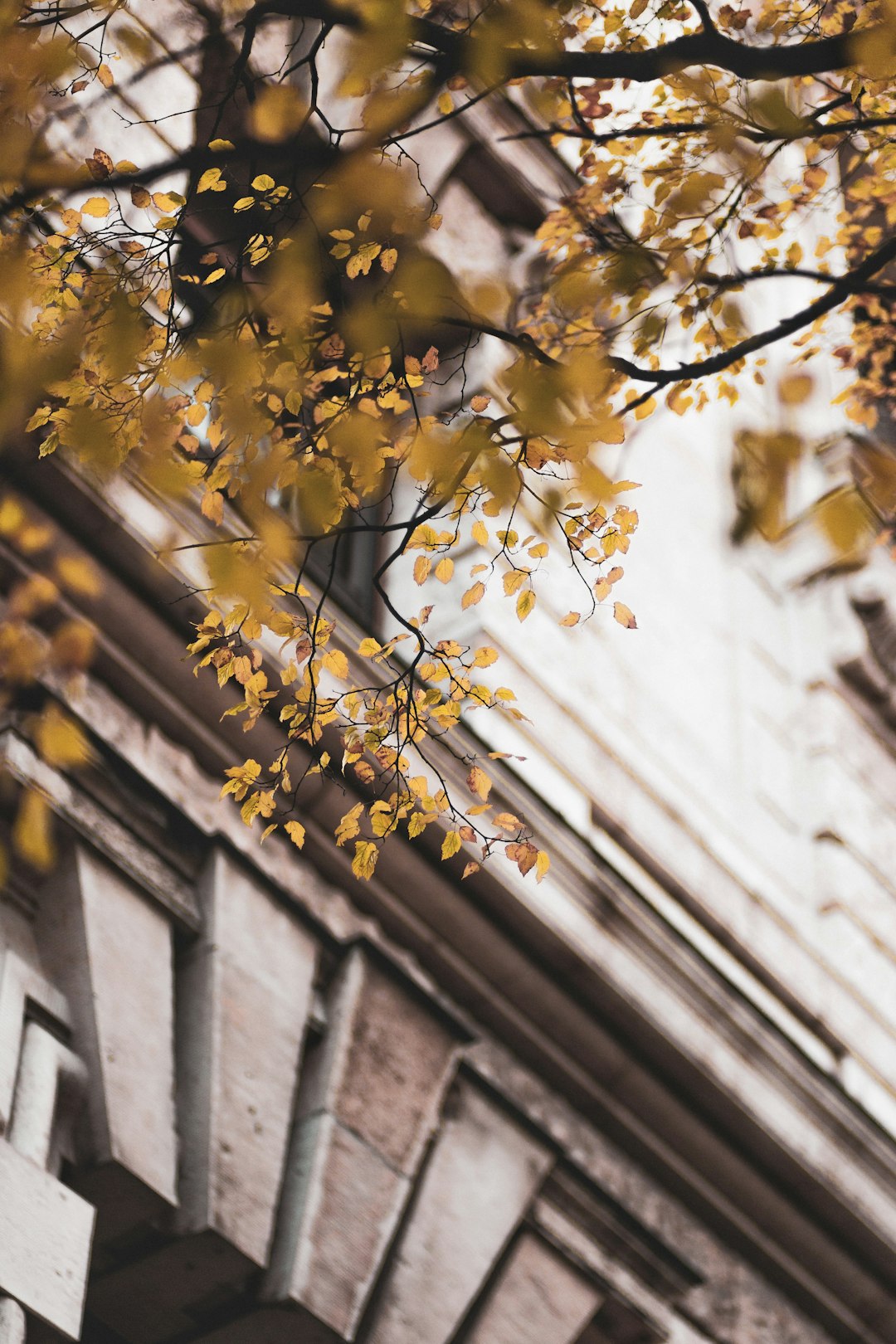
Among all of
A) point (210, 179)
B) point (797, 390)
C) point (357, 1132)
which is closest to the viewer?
point (797, 390)

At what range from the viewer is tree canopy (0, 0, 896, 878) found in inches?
169

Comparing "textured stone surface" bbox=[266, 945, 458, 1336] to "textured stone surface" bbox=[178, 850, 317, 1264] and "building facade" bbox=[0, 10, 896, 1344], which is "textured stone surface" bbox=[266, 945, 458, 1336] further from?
"textured stone surface" bbox=[178, 850, 317, 1264]

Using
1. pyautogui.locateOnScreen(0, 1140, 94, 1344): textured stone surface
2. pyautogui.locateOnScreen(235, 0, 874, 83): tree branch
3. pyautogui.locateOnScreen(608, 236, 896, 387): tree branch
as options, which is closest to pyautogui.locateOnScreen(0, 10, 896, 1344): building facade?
pyautogui.locateOnScreen(0, 1140, 94, 1344): textured stone surface

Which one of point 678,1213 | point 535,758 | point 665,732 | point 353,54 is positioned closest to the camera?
point 353,54

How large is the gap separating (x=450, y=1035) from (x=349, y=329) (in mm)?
3934

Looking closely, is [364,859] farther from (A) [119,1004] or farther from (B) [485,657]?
(A) [119,1004]

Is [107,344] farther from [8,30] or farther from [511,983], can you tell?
[511,983]

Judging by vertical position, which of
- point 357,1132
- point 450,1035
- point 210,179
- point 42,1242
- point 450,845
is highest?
point 210,179

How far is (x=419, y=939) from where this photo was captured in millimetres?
7641

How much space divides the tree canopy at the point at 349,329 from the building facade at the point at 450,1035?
0.30 meters

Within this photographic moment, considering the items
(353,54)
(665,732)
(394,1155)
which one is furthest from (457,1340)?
(353,54)

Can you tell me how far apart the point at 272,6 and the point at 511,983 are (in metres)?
4.40

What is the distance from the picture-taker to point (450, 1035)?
7.49 m

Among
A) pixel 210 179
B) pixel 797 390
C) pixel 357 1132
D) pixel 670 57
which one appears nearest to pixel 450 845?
pixel 357 1132
